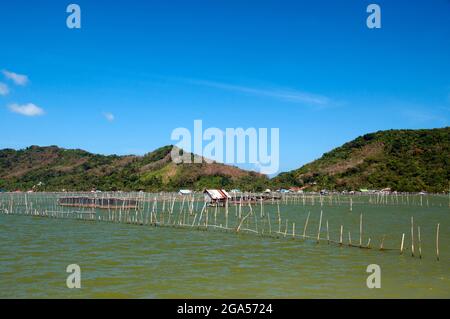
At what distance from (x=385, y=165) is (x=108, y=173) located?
72281 millimetres

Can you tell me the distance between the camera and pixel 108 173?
12412 cm

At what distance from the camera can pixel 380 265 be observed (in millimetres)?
15914

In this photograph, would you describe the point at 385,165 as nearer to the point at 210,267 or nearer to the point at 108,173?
the point at 108,173

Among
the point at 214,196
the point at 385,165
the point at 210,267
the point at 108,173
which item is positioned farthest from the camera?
the point at 108,173

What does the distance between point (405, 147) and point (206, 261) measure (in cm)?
8858

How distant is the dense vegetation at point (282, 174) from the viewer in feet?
288

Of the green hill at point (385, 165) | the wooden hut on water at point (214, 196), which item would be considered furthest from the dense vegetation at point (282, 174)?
the wooden hut on water at point (214, 196)

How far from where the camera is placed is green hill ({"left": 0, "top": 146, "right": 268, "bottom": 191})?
107750 mm

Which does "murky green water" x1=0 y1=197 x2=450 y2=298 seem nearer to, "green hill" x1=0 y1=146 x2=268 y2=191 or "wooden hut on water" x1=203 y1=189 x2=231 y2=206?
"wooden hut on water" x1=203 y1=189 x2=231 y2=206

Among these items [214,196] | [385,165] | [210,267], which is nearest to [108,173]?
[385,165]

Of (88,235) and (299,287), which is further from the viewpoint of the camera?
(88,235)
